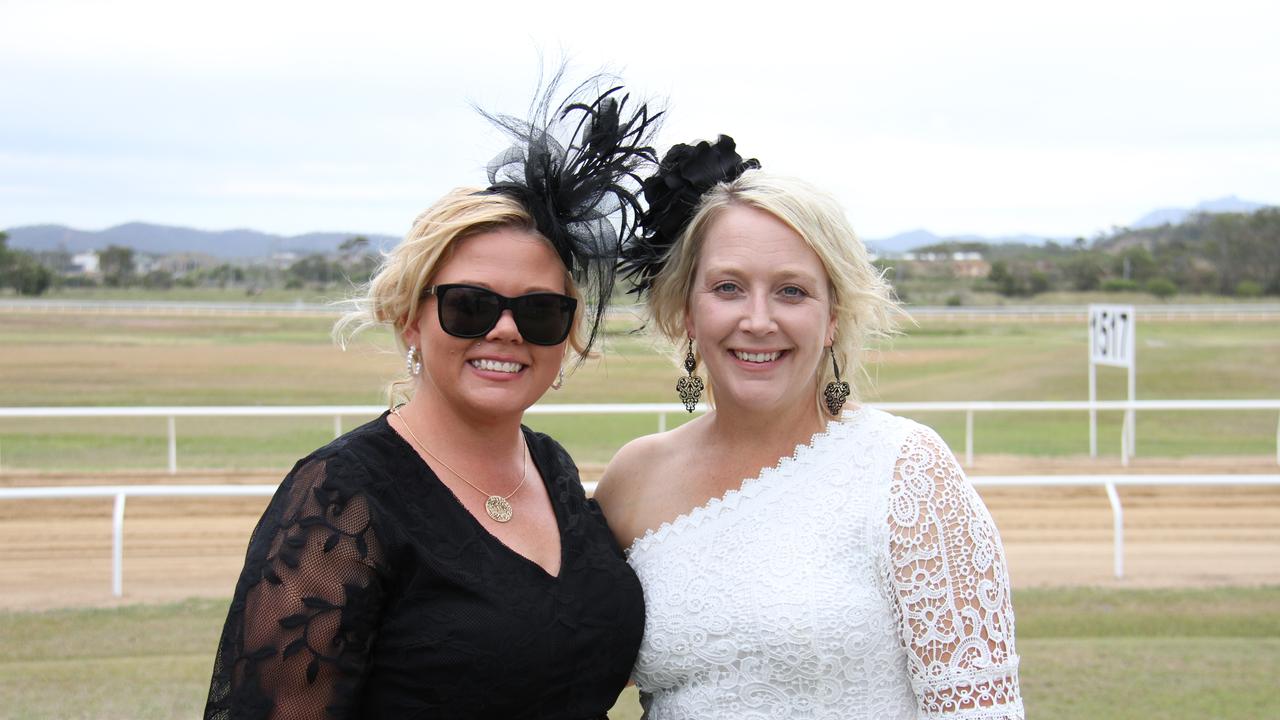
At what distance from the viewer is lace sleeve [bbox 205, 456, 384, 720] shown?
188 centimetres

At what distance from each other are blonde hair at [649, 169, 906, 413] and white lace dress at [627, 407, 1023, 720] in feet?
0.75

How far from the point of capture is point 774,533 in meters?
2.37

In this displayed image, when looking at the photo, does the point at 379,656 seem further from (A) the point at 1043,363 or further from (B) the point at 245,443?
(A) the point at 1043,363

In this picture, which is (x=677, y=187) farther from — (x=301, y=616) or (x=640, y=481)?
(x=301, y=616)

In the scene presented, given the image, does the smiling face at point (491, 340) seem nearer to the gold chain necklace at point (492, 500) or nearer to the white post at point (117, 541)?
the gold chain necklace at point (492, 500)

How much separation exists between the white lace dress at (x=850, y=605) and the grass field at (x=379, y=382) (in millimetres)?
570

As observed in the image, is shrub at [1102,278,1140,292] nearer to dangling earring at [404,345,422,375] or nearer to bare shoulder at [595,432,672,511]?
bare shoulder at [595,432,672,511]

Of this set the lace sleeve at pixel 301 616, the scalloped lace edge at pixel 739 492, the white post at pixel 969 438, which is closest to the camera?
the lace sleeve at pixel 301 616

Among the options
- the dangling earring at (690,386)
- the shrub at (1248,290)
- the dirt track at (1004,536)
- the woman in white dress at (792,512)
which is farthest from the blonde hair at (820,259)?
the shrub at (1248,290)

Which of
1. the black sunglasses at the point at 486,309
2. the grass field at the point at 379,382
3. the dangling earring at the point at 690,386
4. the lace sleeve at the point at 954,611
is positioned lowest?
the grass field at the point at 379,382

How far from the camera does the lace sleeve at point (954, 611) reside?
2.17 m

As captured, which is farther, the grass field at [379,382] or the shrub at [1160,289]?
the shrub at [1160,289]

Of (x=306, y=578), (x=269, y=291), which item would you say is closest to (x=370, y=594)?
(x=306, y=578)

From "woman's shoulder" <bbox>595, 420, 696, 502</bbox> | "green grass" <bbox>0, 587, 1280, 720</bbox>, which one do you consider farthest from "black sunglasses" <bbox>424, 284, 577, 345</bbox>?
"green grass" <bbox>0, 587, 1280, 720</bbox>
